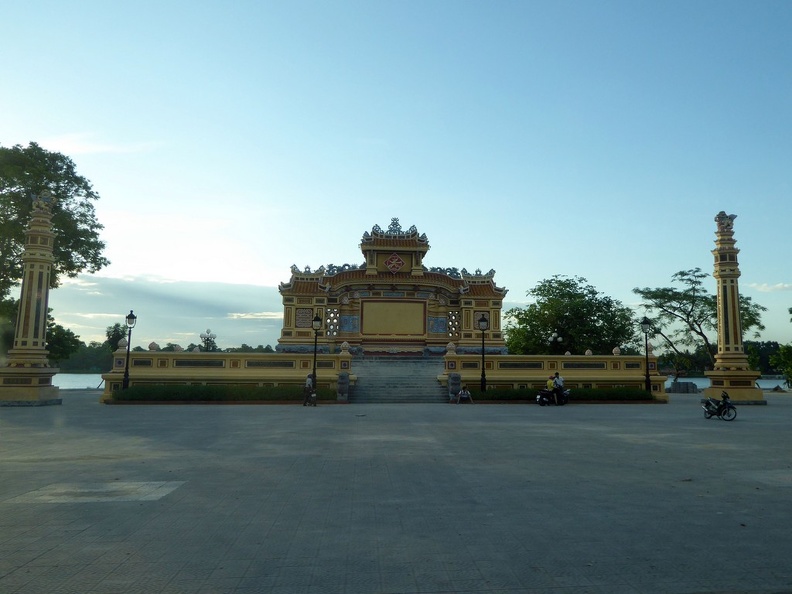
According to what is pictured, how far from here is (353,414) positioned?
19.7m

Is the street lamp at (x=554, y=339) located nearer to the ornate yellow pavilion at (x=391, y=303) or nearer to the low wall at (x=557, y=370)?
the ornate yellow pavilion at (x=391, y=303)

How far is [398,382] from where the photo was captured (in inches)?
1144

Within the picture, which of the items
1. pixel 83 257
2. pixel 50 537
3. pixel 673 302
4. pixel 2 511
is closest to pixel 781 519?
pixel 50 537

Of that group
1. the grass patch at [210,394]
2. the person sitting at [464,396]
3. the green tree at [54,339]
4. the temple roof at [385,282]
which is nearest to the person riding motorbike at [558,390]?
the person sitting at [464,396]

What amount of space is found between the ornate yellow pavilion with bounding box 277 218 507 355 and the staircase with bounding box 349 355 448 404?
642 centimetres

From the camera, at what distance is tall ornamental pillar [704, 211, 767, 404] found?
26406 millimetres

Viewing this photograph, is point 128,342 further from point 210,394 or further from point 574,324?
point 574,324

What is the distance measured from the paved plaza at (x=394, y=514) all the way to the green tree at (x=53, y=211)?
20859 millimetres

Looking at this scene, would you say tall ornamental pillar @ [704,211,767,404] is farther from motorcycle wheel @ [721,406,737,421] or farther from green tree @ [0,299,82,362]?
green tree @ [0,299,82,362]

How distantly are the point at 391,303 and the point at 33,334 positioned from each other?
2210cm

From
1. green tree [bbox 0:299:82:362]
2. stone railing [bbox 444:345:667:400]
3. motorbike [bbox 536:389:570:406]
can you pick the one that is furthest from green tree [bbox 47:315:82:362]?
motorbike [bbox 536:389:570:406]

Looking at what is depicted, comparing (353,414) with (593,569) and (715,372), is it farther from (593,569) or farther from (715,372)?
(715,372)

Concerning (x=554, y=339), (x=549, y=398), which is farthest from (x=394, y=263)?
(x=549, y=398)

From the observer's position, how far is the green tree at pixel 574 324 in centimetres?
4678
